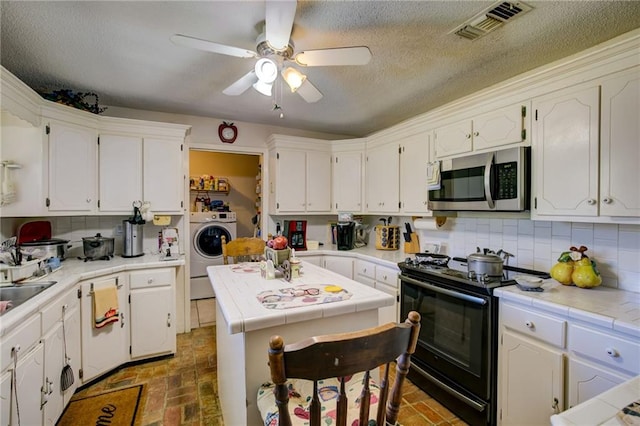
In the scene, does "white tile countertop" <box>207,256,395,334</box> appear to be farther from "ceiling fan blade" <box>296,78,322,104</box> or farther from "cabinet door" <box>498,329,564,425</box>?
"ceiling fan blade" <box>296,78,322,104</box>

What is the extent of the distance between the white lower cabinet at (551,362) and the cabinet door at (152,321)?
2.67 metres

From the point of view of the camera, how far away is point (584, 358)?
1444 millimetres

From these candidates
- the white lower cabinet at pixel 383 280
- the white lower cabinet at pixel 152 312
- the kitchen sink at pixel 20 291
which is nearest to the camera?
the kitchen sink at pixel 20 291

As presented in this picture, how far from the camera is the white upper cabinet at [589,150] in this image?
154 centimetres

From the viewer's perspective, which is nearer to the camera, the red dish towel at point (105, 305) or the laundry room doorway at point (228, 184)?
the red dish towel at point (105, 305)

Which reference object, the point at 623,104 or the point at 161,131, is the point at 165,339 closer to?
the point at 161,131

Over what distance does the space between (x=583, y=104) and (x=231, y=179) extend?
526 centimetres

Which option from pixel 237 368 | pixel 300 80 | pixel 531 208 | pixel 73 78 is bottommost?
pixel 237 368

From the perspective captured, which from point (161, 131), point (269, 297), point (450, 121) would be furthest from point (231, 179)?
point (269, 297)

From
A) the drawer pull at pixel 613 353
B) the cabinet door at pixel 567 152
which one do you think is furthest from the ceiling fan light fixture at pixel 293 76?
the drawer pull at pixel 613 353

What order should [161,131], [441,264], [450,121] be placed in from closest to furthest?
[441,264], [450,121], [161,131]

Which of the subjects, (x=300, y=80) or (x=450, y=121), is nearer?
(x=300, y=80)

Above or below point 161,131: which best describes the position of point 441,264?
below

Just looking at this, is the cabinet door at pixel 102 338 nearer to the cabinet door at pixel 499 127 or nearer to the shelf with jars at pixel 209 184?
the shelf with jars at pixel 209 184
